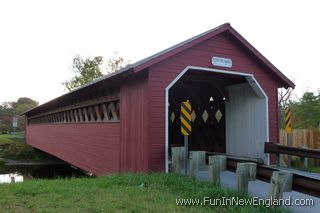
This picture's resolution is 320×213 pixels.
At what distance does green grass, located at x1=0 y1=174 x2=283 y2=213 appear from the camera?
14.5 ft

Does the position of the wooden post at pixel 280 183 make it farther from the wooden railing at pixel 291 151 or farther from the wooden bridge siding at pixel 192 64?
the wooden bridge siding at pixel 192 64

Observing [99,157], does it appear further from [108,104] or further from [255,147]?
[255,147]

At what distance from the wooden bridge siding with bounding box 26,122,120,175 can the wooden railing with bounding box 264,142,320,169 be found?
13.5 ft

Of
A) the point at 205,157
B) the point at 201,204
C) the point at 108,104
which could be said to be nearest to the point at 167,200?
the point at 201,204

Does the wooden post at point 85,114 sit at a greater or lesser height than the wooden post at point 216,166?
greater

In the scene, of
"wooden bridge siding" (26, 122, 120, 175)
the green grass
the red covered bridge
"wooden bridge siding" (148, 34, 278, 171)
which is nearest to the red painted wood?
the red covered bridge

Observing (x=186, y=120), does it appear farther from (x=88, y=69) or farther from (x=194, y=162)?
(x=88, y=69)

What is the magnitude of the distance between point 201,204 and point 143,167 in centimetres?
302

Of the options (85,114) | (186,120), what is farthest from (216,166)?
(85,114)

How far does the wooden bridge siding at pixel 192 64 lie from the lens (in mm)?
7312

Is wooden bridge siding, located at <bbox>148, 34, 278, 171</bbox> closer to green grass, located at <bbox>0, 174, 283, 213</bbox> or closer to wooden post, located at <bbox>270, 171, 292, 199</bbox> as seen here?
green grass, located at <bbox>0, 174, 283, 213</bbox>

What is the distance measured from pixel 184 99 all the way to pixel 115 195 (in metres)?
7.91

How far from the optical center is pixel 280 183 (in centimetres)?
424

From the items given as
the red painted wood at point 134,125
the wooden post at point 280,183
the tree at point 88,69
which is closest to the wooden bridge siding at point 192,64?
the red painted wood at point 134,125
